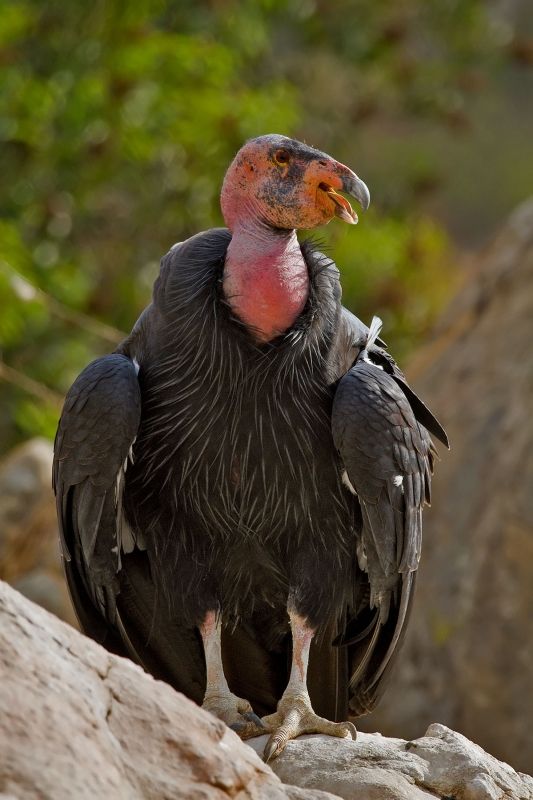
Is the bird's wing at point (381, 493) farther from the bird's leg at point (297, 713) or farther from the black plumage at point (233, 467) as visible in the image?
the bird's leg at point (297, 713)

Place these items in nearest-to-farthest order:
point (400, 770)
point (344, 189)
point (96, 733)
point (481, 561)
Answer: point (96, 733), point (400, 770), point (344, 189), point (481, 561)

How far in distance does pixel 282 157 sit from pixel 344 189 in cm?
30

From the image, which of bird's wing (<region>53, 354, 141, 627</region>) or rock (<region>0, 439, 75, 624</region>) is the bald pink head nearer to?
bird's wing (<region>53, 354, 141, 627</region>)

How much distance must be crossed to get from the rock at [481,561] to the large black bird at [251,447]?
13.7ft

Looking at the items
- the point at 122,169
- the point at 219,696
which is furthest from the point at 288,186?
the point at 122,169

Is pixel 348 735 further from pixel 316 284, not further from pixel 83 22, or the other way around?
pixel 83 22

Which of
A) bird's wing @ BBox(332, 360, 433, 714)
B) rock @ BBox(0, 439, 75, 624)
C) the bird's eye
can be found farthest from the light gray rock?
rock @ BBox(0, 439, 75, 624)

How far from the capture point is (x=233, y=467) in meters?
5.48

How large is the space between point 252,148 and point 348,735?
6.87 feet

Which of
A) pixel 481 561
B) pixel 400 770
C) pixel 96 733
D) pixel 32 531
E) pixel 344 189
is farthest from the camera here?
pixel 32 531

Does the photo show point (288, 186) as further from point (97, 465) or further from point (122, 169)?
point (122, 169)

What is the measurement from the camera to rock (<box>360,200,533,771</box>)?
964 cm

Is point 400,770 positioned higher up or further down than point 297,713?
further down

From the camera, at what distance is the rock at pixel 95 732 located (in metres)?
3.54
